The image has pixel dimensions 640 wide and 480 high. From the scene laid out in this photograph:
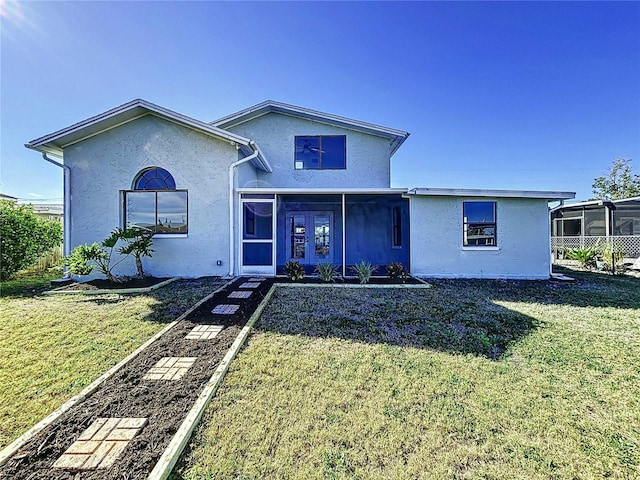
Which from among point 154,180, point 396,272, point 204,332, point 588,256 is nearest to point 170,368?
point 204,332

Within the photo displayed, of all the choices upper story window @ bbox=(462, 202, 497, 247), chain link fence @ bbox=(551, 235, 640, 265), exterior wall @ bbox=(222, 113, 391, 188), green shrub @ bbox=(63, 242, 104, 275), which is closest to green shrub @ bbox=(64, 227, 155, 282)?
green shrub @ bbox=(63, 242, 104, 275)

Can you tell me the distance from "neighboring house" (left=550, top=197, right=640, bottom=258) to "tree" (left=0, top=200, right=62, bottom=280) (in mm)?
24106

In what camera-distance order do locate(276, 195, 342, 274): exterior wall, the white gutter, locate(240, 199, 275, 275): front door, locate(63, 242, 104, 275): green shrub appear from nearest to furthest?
locate(63, 242, 104, 275): green shrub, the white gutter, locate(240, 199, 275, 275): front door, locate(276, 195, 342, 274): exterior wall

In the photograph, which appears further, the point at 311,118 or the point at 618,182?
the point at 618,182

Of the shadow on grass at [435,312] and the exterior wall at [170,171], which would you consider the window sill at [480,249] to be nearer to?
the shadow on grass at [435,312]

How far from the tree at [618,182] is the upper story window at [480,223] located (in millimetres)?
34122

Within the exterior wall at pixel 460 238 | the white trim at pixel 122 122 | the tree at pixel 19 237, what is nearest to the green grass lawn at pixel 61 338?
the tree at pixel 19 237

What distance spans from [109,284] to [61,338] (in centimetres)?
431

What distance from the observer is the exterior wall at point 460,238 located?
32.4ft

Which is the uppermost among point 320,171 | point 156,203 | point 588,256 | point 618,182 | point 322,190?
point 618,182

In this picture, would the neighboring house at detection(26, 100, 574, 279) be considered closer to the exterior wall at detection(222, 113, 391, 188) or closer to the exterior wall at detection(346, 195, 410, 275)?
the exterior wall at detection(222, 113, 391, 188)

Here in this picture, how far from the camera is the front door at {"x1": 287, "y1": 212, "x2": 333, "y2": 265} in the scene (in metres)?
13.4

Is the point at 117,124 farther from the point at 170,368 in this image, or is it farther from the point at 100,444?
the point at 100,444

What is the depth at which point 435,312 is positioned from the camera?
5.93 metres
